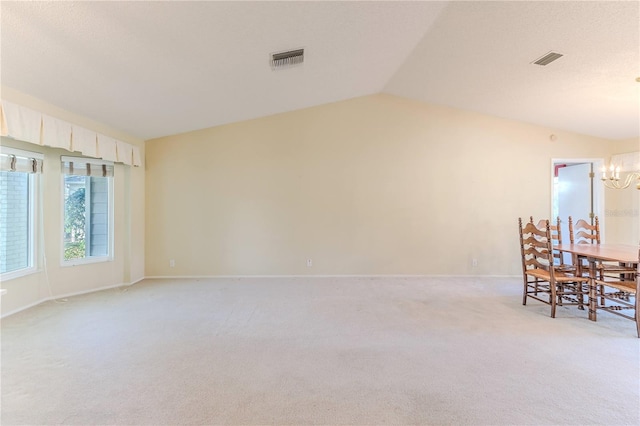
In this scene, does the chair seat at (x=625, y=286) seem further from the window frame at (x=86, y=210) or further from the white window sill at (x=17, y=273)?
the white window sill at (x=17, y=273)

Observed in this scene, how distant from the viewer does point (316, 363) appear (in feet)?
7.04

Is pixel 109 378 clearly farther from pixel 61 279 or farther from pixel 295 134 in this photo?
pixel 295 134

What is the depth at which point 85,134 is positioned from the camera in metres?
3.65

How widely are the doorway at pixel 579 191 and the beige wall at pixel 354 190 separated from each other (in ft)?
0.61

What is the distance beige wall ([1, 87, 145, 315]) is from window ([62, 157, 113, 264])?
9 cm

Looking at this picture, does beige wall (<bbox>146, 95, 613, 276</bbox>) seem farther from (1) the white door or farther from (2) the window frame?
(2) the window frame

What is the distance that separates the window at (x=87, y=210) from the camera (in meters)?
3.89

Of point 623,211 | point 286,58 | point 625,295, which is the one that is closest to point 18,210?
point 286,58

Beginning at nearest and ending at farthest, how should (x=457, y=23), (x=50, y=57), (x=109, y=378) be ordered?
(x=109, y=378)
(x=50, y=57)
(x=457, y=23)

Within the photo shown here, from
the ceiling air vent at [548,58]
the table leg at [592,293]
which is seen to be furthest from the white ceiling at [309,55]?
the table leg at [592,293]

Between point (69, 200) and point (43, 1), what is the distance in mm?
2978

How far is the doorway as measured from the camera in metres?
4.89

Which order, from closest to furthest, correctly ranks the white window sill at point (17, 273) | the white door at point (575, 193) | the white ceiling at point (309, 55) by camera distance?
the white ceiling at point (309, 55) < the white window sill at point (17, 273) < the white door at point (575, 193)

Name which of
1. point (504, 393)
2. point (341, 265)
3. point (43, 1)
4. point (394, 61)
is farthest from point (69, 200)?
point (504, 393)
